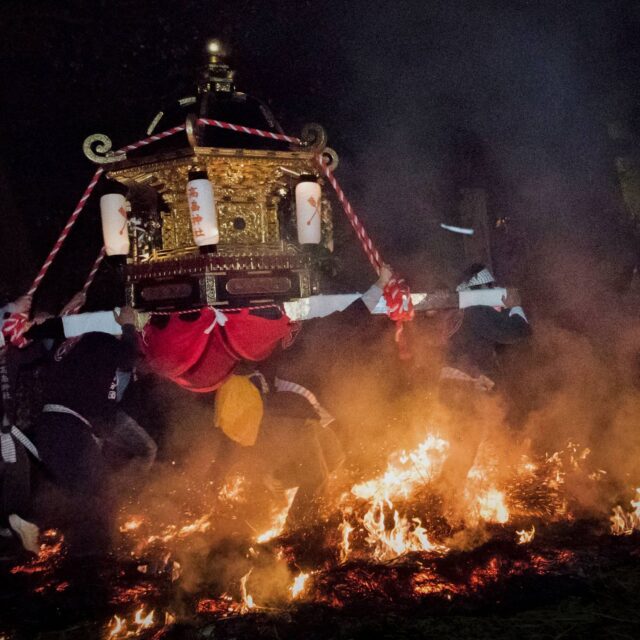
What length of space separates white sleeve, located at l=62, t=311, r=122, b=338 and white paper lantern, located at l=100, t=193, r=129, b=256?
0.94m

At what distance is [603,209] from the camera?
23.9 feet

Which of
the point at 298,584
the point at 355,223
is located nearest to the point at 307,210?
the point at 355,223

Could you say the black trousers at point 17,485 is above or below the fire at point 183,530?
above

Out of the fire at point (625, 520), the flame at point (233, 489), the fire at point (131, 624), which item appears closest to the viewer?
the fire at point (131, 624)

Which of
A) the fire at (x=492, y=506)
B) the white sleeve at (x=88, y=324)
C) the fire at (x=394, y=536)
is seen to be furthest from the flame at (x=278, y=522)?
the white sleeve at (x=88, y=324)

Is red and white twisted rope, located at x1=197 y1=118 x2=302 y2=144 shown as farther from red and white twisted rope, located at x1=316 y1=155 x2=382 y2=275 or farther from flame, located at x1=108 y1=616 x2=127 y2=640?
flame, located at x1=108 y1=616 x2=127 y2=640

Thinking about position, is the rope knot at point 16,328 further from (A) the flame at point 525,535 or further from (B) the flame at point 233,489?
(A) the flame at point 525,535

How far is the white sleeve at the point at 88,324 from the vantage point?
511 cm

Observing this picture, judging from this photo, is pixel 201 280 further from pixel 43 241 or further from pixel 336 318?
pixel 43 241

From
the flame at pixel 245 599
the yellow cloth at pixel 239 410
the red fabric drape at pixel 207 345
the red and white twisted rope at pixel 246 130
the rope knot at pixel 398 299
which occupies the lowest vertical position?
the flame at pixel 245 599

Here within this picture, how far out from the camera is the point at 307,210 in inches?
223

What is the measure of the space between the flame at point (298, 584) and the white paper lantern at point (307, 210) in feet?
11.6

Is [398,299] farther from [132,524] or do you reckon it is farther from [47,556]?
[47,556]

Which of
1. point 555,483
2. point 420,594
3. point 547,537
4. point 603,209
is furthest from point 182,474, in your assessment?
point 603,209
